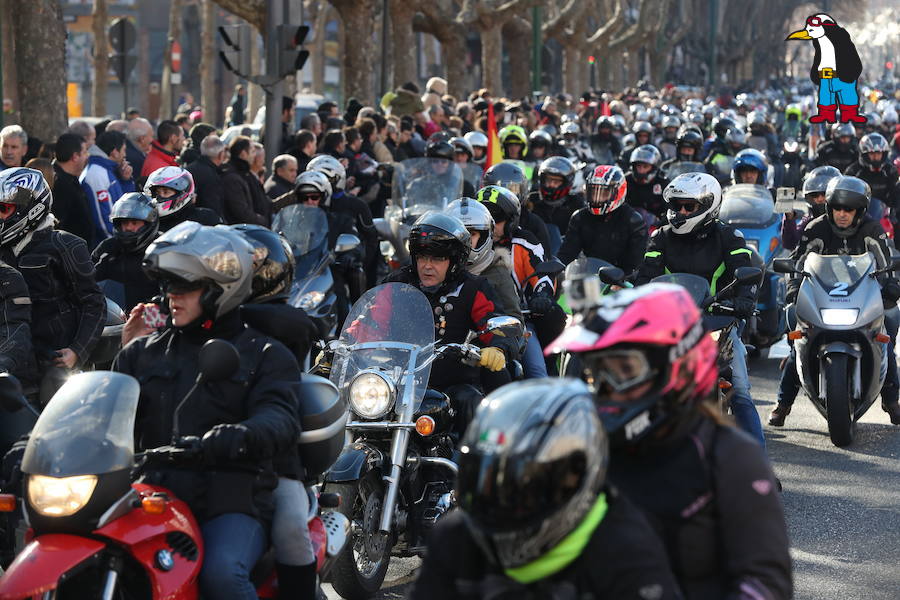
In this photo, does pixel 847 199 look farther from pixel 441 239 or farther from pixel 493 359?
pixel 493 359

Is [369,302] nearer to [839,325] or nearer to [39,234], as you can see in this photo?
[39,234]

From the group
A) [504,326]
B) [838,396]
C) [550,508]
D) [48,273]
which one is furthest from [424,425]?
[838,396]

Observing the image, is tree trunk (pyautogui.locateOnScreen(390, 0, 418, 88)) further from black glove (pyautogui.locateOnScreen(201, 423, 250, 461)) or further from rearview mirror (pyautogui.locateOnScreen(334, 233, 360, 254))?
black glove (pyautogui.locateOnScreen(201, 423, 250, 461))

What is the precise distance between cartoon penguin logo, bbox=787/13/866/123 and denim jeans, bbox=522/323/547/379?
10.3ft

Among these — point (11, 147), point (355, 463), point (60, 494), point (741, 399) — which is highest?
point (11, 147)

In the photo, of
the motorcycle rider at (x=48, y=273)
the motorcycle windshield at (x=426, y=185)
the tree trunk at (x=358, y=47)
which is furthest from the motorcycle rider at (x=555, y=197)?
the tree trunk at (x=358, y=47)

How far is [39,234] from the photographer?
7.18 metres

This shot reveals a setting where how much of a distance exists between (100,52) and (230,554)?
32805 millimetres

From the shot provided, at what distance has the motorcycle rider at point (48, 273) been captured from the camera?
706cm

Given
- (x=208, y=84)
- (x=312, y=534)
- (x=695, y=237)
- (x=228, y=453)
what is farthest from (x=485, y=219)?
(x=208, y=84)

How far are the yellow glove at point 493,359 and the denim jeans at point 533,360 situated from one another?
2052 millimetres

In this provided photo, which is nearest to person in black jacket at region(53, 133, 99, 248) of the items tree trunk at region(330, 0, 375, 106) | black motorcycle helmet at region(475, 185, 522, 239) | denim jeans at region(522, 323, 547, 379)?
black motorcycle helmet at region(475, 185, 522, 239)

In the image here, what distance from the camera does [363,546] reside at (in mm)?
6316

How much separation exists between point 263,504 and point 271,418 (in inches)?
12.0
